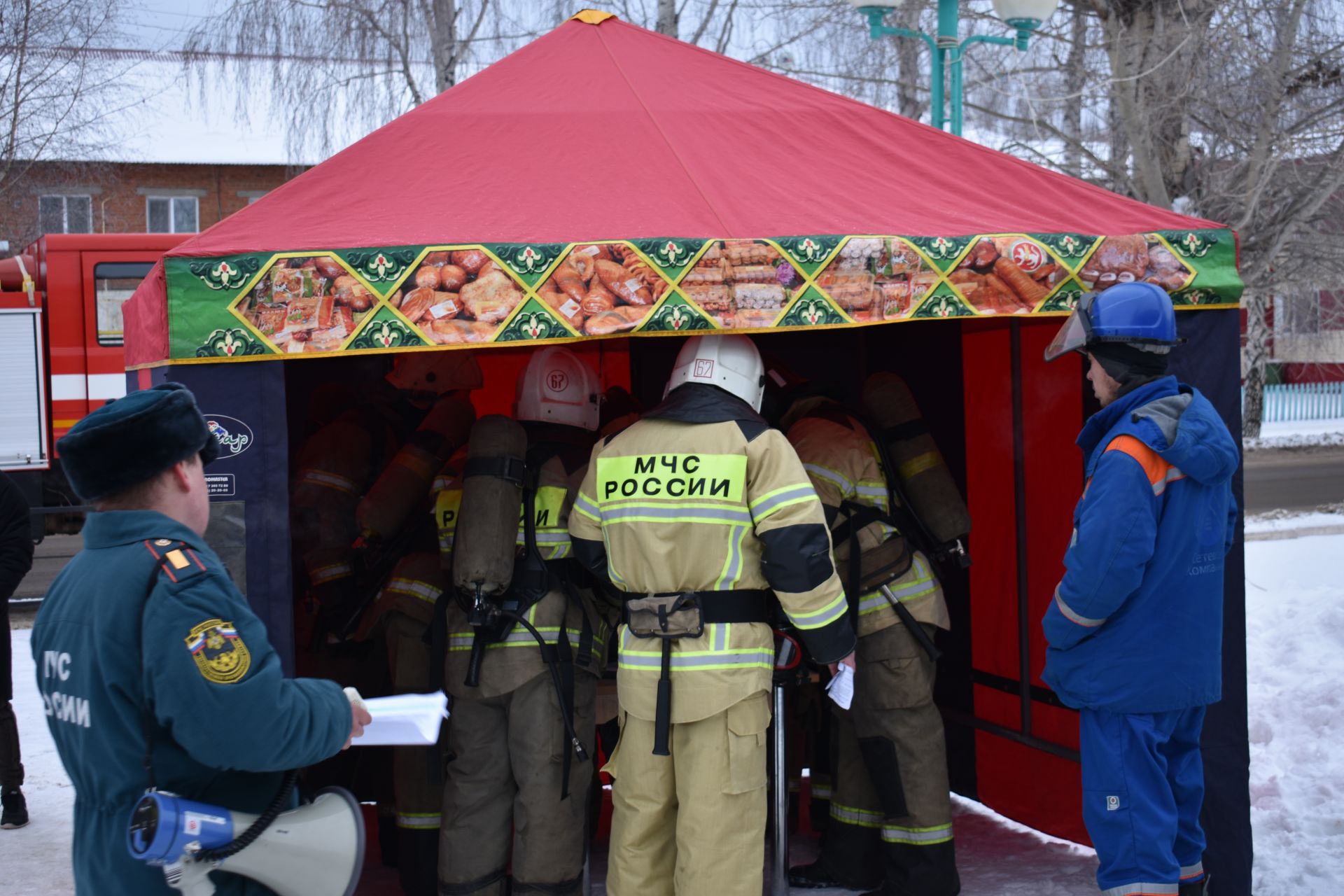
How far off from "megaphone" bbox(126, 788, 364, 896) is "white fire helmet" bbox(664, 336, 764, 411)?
65.4 inches

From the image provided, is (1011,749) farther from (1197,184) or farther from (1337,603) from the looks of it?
(1197,184)

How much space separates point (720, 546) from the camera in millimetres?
3363

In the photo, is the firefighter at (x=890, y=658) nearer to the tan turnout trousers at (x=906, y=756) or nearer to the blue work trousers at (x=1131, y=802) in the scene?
the tan turnout trousers at (x=906, y=756)

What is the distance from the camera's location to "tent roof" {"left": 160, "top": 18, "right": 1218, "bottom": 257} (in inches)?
138

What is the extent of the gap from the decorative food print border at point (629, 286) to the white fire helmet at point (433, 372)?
1.31 metres

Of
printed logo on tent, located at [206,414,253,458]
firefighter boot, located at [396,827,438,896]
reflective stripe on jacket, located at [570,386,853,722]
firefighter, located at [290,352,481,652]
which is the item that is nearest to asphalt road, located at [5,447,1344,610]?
firefighter, located at [290,352,481,652]

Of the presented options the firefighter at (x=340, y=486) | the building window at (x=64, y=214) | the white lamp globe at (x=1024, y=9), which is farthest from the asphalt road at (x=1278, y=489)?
the white lamp globe at (x=1024, y=9)

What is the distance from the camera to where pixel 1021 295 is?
11.9ft

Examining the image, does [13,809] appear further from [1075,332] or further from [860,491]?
[1075,332]

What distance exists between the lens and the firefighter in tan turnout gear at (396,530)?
4129 millimetres

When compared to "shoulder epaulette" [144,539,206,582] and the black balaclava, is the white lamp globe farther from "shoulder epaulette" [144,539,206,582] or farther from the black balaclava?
"shoulder epaulette" [144,539,206,582]

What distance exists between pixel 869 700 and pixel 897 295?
53.7 inches

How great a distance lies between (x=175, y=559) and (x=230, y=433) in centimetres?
119

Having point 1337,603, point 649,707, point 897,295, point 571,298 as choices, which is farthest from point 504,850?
point 1337,603
